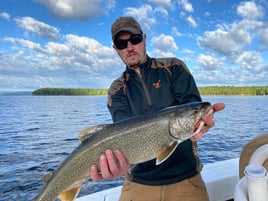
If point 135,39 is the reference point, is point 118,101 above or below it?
below

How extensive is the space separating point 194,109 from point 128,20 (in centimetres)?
155

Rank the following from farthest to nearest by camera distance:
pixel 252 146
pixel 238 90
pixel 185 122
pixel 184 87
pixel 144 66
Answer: pixel 238 90, pixel 144 66, pixel 184 87, pixel 185 122, pixel 252 146

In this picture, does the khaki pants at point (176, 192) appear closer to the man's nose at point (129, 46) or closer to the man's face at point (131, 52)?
the man's face at point (131, 52)

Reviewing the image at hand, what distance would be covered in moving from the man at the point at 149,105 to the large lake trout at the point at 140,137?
0.09 meters

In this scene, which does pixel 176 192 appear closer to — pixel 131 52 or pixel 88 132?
pixel 88 132

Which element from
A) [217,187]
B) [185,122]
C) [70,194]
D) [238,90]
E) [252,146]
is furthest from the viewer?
[238,90]

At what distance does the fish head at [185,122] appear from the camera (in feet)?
9.00

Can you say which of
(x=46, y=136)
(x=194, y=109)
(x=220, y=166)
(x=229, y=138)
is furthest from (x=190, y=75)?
(x=46, y=136)

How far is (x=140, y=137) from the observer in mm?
2797

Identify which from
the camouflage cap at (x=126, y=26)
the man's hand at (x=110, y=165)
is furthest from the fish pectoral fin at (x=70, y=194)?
the camouflage cap at (x=126, y=26)

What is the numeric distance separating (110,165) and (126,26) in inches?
70.0

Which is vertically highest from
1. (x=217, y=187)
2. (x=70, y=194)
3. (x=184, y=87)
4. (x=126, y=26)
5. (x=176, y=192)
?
A: (x=126, y=26)

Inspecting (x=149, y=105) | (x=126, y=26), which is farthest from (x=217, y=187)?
(x=126, y=26)

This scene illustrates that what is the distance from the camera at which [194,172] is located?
296cm
